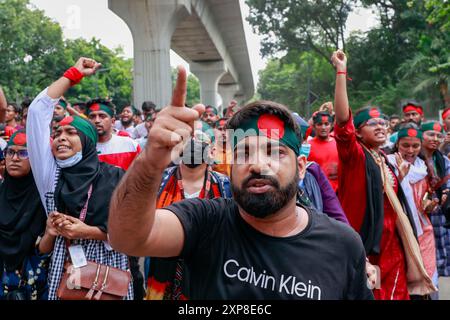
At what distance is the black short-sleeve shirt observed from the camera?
1.67 meters

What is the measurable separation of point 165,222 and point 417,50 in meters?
26.3

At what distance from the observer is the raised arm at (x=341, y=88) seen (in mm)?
3170

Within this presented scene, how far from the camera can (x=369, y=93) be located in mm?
27031

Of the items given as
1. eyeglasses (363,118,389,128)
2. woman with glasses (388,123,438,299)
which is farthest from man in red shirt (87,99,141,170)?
woman with glasses (388,123,438,299)

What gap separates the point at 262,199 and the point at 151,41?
43.1 feet

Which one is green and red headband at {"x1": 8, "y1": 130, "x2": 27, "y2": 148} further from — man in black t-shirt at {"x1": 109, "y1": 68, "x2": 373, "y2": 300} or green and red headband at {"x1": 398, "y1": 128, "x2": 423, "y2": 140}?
green and red headband at {"x1": 398, "y1": 128, "x2": 423, "y2": 140}

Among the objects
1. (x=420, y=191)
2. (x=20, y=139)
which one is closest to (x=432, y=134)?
(x=420, y=191)

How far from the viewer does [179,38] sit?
2092 centimetres

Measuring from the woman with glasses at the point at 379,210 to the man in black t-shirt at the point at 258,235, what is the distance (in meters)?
1.73

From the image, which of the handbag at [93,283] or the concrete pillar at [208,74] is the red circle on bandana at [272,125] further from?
the concrete pillar at [208,74]

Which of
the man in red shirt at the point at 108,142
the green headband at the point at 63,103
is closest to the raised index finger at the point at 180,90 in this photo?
the man in red shirt at the point at 108,142

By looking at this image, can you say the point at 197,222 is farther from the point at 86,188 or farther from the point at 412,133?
the point at 412,133

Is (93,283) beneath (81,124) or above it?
beneath

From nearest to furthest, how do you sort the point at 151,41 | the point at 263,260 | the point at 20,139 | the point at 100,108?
the point at 263,260 → the point at 20,139 → the point at 100,108 → the point at 151,41
